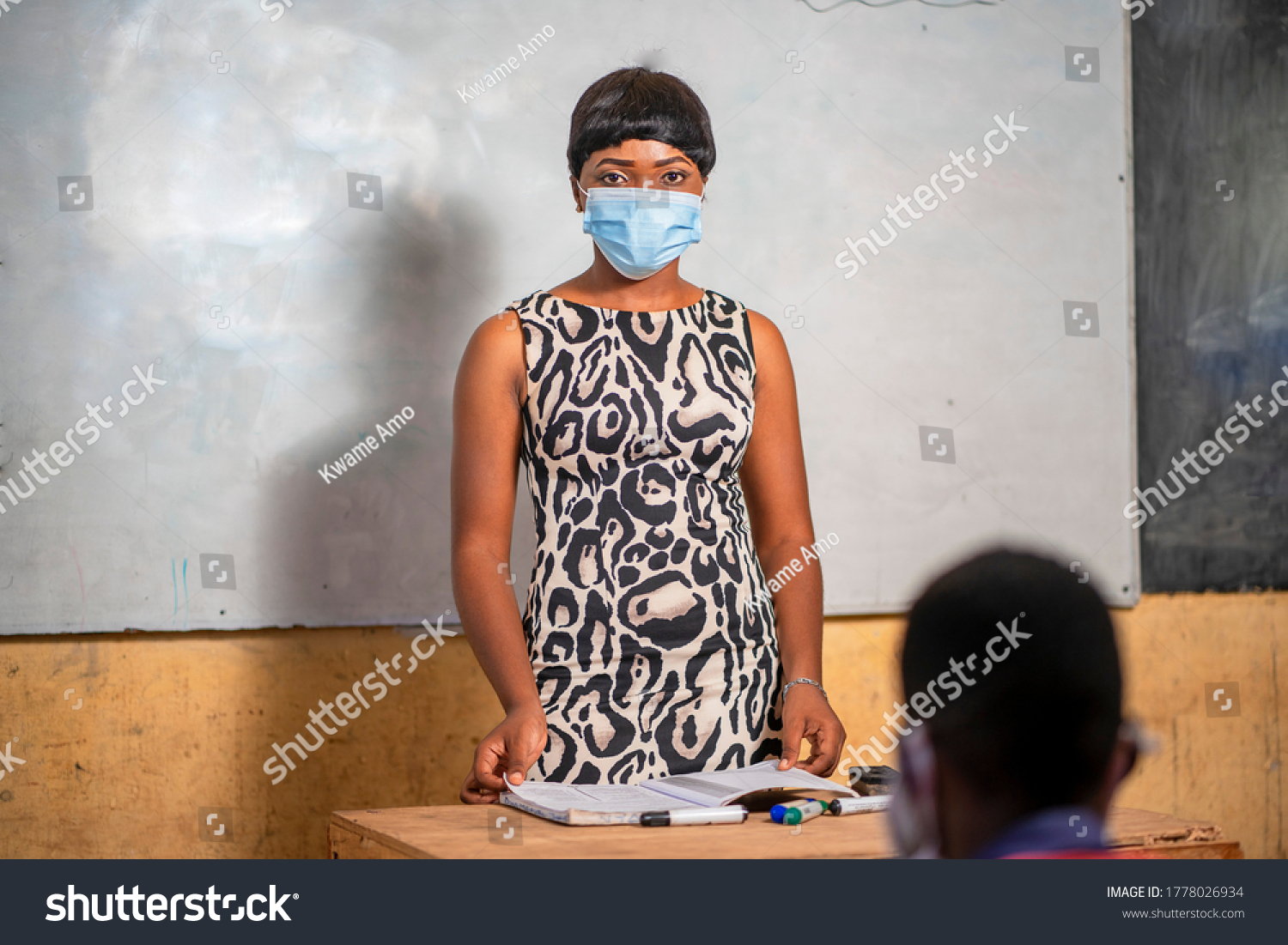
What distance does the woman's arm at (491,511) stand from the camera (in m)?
1.24

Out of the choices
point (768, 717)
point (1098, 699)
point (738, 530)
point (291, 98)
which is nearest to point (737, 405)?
point (738, 530)

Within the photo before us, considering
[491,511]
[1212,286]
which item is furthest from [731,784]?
[1212,286]

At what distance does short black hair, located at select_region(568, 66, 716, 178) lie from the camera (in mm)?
1369

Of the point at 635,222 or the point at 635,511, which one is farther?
the point at 635,222

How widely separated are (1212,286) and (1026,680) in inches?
100

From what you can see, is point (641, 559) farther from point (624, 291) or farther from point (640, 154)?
point (640, 154)

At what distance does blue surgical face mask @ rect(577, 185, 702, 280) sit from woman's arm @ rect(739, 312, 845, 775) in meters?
0.16

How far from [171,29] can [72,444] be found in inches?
34.4

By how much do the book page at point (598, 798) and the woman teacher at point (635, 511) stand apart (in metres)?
0.05

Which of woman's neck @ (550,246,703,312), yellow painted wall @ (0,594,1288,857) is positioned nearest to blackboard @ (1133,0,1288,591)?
yellow painted wall @ (0,594,1288,857)

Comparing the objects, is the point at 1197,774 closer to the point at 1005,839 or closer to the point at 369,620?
the point at 369,620

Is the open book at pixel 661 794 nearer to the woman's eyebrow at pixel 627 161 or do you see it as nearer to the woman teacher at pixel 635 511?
the woman teacher at pixel 635 511

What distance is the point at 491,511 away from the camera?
4.34 feet

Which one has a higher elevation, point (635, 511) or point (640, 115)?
point (640, 115)
